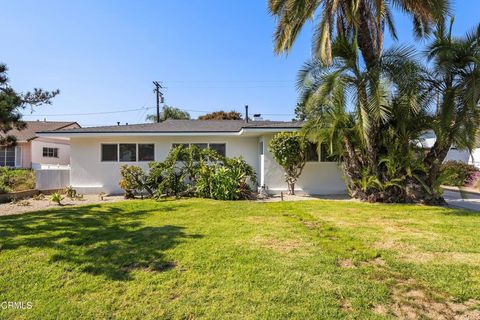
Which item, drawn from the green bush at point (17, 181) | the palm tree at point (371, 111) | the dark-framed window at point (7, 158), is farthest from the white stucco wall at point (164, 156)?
the dark-framed window at point (7, 158)

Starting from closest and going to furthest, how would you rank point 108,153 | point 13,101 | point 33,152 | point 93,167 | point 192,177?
point 13,101 → point 192,177 → point 93,167 → point 108,153 → point 33,152

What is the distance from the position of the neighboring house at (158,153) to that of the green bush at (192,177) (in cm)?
116

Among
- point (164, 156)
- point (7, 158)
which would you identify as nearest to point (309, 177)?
point (164, 156)

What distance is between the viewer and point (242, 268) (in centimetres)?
415

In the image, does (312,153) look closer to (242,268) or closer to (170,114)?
(242,268)

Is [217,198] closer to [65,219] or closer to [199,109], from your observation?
[65,219]

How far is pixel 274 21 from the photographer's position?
1040cm

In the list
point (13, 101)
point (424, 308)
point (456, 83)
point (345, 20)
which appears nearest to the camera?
point (424, 308)

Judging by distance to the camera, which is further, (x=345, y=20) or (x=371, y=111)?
Result: (x=345, y=20)

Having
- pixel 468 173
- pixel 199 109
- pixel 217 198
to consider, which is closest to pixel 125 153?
pixel 217 198

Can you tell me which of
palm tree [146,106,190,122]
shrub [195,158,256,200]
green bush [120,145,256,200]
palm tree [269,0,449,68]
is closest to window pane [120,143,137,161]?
green bush [120,145,256,200]

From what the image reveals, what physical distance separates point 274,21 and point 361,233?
781 centimetres

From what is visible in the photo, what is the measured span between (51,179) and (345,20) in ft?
46.2

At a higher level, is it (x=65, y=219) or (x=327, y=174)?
(x=327, y=174)
